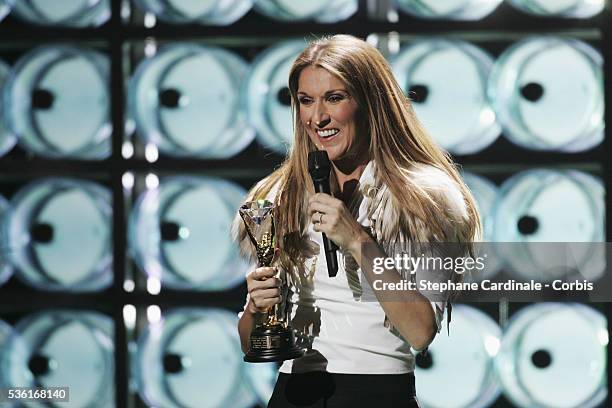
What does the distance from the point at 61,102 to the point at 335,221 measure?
3.49 feet

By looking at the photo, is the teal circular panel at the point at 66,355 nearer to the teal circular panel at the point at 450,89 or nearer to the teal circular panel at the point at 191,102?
the teal circular panel at the point at 191,102

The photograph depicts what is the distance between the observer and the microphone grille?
1675mm

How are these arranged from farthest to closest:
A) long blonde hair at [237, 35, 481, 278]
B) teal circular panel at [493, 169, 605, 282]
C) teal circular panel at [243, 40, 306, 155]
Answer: teal circular panel at [243, 40, 306, 155] < teal circular panel at [493, 169, 605, 282] < long blonde hair at [237, 35, 481, 278]

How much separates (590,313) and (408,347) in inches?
27.6

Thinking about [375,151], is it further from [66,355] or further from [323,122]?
[66,355]

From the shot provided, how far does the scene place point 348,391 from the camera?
1655 mm

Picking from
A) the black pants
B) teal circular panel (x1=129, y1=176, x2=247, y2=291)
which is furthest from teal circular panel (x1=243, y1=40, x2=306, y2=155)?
the black pants

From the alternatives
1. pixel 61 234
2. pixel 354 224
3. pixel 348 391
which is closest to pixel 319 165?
pixel 354 224

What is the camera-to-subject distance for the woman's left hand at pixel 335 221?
5.32 ft

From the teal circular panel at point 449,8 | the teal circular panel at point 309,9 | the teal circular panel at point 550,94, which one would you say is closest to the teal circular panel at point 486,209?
the teal circular panel at point 550,94

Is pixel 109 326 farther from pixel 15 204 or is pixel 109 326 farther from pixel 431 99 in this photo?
pixel 431 99

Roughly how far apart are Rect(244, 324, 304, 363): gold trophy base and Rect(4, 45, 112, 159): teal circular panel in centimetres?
86

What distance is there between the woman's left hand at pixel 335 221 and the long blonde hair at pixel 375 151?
15 centimetres

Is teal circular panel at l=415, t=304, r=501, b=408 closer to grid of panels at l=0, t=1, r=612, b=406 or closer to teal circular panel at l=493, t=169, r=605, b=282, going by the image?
teal circular panel at l=493, t=169, r=605, b=282
